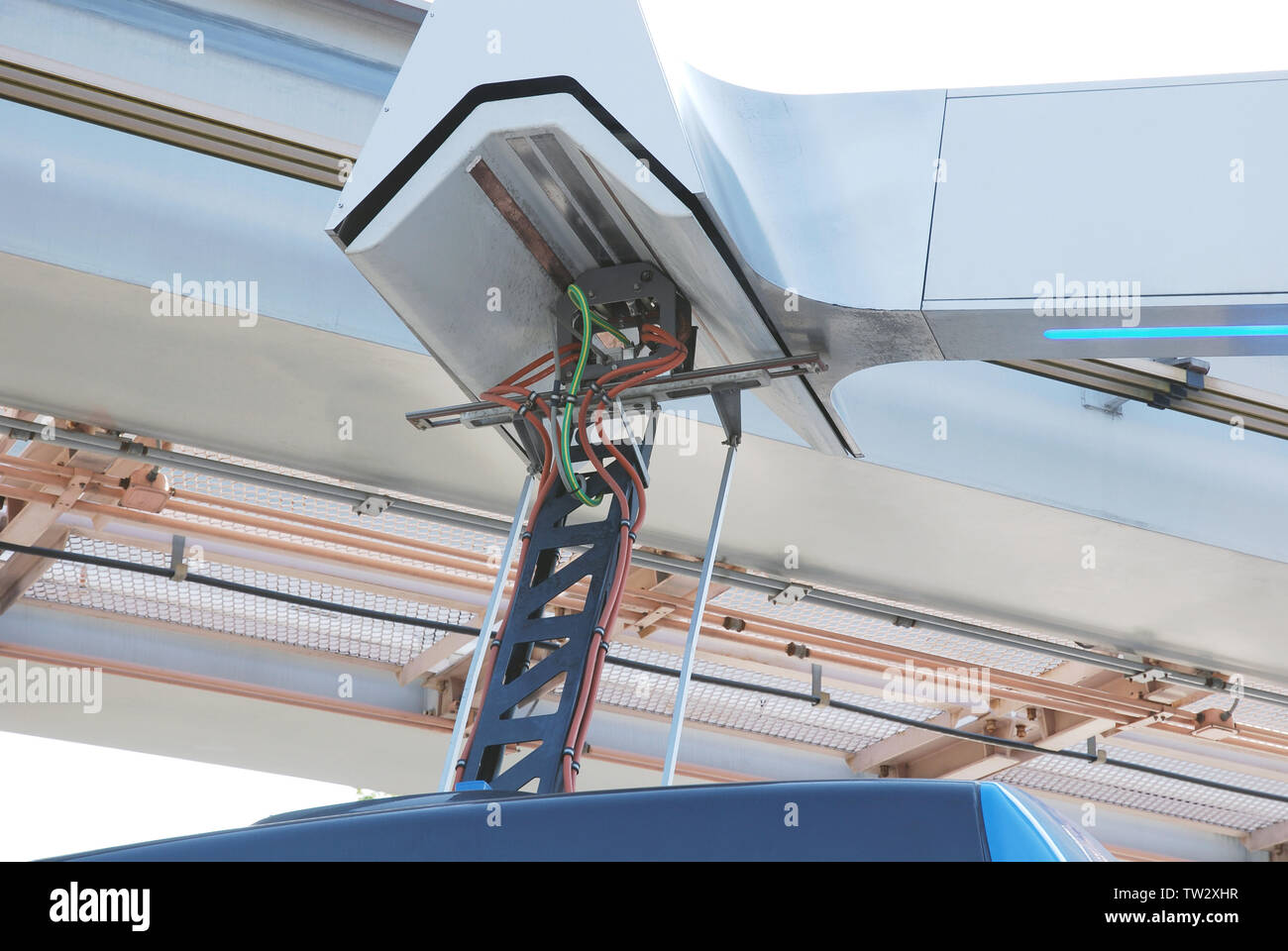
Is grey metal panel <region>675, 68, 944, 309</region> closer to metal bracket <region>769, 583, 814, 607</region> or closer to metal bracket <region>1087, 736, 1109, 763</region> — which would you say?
metal bracket <region>769, 583, 814, 607</region>

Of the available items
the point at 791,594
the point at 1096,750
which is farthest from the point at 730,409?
the point at 1096,750

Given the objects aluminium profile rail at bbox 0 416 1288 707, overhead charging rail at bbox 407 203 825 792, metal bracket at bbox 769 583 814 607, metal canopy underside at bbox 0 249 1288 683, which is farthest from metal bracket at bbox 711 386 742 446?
metal bracket at bbox 769 583 814 607

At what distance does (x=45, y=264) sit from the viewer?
2.44 metres

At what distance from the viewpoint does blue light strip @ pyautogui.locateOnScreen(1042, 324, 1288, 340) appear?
155cm

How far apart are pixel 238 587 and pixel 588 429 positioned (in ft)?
6.13

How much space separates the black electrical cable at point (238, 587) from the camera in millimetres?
3186

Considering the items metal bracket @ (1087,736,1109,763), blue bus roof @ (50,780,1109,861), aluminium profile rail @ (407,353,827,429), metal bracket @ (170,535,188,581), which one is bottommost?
blue bus roof @ (50,780,1109,861)

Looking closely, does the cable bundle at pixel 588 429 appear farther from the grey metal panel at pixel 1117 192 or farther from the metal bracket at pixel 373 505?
the metal bracket at pixel 373 505

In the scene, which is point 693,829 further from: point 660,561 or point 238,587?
Result: point 238,587

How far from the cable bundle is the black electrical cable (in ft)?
5.89

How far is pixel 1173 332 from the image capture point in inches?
62.5

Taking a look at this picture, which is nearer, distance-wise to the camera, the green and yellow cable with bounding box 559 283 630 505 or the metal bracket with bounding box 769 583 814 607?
the green and yellow cable with bounding box 559 283 630 505

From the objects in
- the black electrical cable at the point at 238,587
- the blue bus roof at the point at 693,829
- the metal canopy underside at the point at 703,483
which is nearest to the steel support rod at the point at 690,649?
the blue bus roof at the point at 693,829
